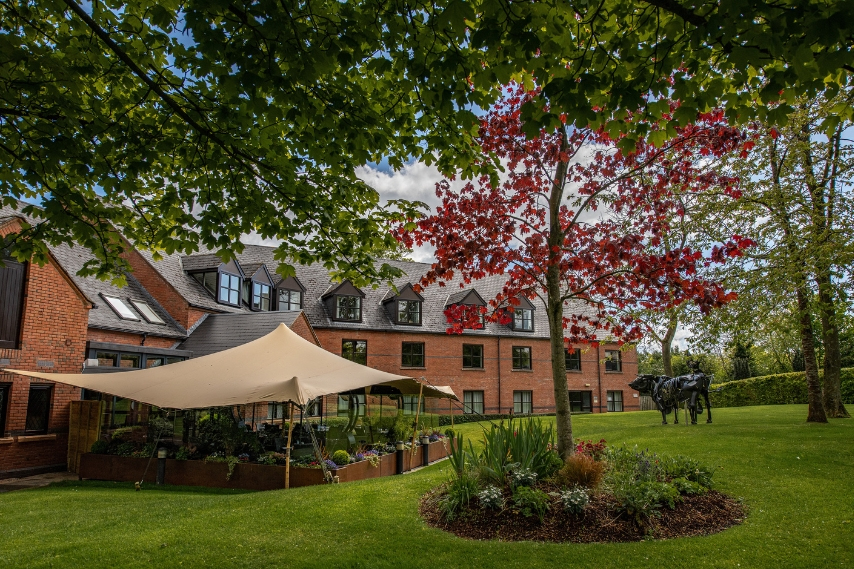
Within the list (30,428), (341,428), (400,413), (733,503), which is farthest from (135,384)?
(733,503)

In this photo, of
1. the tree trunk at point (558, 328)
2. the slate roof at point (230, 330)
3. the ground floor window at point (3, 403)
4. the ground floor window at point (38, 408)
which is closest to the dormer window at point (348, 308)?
the slate roof at point (230, 330)

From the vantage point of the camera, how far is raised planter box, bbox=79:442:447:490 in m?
11.2

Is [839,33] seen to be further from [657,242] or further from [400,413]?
[400,413]

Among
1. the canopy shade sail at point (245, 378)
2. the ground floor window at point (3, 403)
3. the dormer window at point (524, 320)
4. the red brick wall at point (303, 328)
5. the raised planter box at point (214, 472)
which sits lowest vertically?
the raised planter box at point (214, 472)

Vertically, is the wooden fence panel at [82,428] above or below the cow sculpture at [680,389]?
below

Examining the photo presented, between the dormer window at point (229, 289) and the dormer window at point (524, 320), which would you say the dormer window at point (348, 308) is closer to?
the dormer window at point (229, 289)

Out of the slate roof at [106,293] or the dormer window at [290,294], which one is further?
the dormer window at [290,294]

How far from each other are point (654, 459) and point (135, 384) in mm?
11098

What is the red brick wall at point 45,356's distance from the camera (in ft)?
43.4

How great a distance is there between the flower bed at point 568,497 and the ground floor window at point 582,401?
25277mm

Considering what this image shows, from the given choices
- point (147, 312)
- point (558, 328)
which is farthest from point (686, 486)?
point (147, 312)

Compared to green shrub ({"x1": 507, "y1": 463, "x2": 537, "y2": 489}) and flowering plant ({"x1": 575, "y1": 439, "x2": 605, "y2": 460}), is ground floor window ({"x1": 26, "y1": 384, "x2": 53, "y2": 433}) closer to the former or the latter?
green shrub ({"x1": 507, "y1": 463, "x2": 537, "y2": 489})

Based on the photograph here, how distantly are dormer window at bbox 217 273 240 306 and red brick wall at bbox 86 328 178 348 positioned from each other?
4233mm

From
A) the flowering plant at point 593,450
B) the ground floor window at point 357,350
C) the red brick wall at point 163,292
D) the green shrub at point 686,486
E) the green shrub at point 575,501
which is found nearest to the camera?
the green shrub at point 575,501
